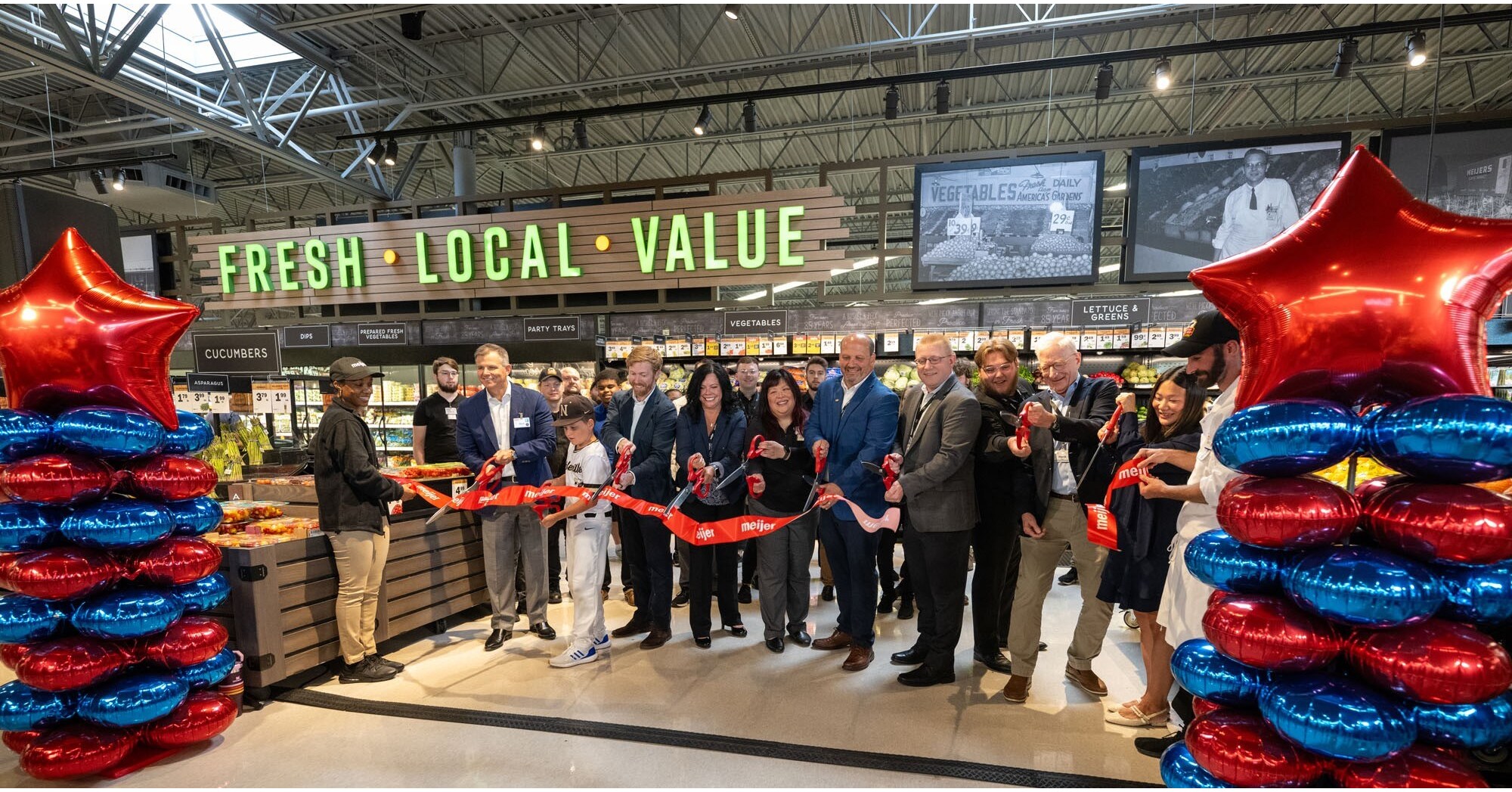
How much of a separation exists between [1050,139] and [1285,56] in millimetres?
3161

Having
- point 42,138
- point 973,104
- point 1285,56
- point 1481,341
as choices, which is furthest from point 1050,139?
point 42,138

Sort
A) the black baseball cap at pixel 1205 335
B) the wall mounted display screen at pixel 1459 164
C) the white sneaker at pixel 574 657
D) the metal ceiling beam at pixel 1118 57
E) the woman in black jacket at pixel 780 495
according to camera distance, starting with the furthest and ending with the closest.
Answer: the metal ceiling beam at pixel 1118 57
the wall mounted display screen at pixel 1459 164
the woman in black jacket at pixel 780 495
the white sneaker at pixel 574 657
the black baseball cap at pixel 1205 335

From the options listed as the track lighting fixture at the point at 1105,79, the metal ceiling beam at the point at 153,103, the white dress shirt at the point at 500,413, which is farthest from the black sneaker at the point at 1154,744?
the metal ceiling beam at the point at 153,103

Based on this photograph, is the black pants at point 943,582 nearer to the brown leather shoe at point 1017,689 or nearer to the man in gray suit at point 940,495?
the man in gray suit at point 940,495

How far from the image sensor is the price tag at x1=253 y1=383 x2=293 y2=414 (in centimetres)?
512

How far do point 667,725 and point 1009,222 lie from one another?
15.0 ft

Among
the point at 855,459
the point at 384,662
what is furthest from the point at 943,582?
the point at 384,662

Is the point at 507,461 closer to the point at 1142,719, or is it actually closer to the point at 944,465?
the point at 944,465

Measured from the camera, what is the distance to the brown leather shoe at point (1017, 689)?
3.11 m

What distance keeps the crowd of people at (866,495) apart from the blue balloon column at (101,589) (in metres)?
0.77

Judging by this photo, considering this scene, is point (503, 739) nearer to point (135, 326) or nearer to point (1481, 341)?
point (135, 326)

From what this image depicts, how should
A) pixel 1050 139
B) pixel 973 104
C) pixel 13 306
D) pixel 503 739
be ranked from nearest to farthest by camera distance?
pixel 13 306 < pixel 503 739 < pixel 973 104 < pixel 1050 139

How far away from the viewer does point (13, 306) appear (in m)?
2.37

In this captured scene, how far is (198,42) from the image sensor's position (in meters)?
7.72
